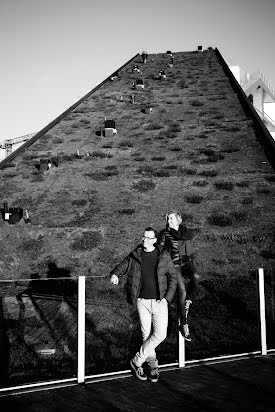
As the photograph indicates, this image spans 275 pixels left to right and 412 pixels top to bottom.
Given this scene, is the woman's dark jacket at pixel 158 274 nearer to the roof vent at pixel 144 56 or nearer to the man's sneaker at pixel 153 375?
the man's sneaker at pixel 153 375

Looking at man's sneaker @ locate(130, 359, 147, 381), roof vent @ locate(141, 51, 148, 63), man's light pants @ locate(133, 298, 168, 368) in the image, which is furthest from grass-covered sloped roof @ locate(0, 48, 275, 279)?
roof vent @ locate(141, 51, 148, 63)

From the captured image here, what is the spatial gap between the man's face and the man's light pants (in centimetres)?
86

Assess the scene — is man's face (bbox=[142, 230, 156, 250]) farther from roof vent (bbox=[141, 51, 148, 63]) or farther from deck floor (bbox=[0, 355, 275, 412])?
roof vent (bbox=[141, 51, 148, 63])

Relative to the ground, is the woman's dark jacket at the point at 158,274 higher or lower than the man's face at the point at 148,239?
lower

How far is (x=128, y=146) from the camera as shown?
2338 cm

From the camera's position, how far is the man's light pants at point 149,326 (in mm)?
5184

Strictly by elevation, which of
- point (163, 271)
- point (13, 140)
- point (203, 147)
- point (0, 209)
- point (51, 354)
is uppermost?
point (13, 140)

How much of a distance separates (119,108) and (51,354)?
2783cm

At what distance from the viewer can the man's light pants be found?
5.18 meters

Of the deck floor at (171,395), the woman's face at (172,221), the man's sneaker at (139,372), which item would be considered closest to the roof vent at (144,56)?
the woman's face at (172,221)

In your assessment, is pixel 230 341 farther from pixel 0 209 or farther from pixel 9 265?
pixel 0 209

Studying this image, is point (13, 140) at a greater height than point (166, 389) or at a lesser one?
greater

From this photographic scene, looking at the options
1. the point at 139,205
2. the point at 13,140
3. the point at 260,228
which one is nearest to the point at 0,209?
the point at 139,205

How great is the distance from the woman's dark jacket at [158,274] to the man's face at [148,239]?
0.56 feet
